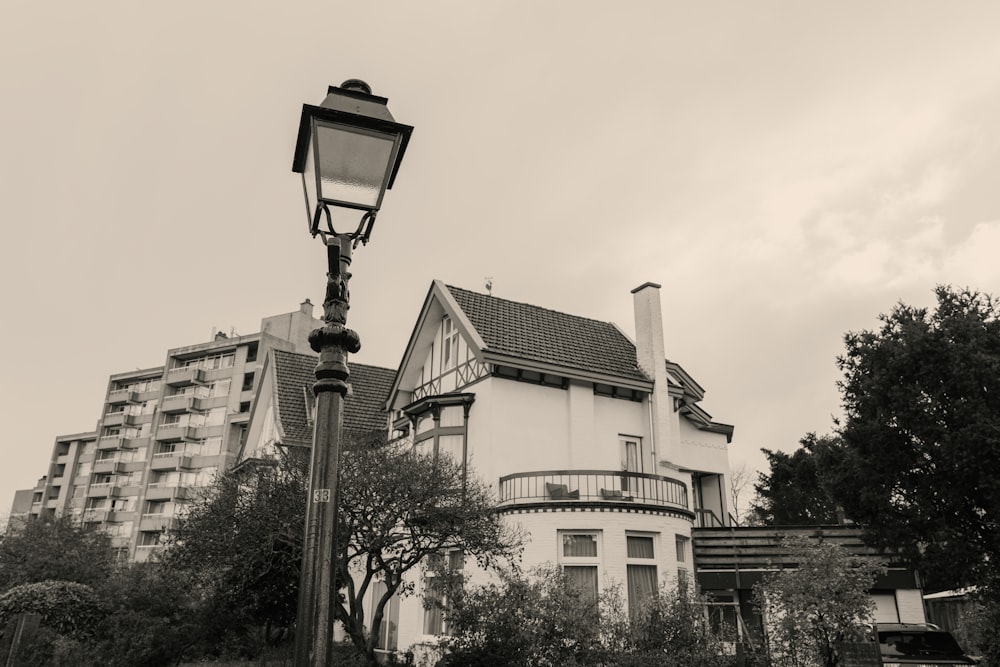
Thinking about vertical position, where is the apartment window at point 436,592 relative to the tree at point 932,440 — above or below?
below

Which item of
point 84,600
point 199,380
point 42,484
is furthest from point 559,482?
point 42,484

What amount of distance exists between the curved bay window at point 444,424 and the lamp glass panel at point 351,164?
681 inches

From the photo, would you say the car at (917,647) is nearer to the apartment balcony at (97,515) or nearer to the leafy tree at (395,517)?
the leafy tree at (395,517)

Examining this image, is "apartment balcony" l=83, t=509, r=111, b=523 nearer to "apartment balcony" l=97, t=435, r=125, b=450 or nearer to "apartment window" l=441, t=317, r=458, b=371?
"apartment balcony" l=97, t=435, r=125, b=450

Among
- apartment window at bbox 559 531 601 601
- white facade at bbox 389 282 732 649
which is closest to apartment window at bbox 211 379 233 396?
white facade at bbox 389 282 732 649

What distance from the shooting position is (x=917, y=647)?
15.3 m

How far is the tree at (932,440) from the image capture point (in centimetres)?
1891

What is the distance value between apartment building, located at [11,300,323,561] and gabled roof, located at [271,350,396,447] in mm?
30176

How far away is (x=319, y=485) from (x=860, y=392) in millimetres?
21991

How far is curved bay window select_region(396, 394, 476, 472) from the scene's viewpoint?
22.0 m

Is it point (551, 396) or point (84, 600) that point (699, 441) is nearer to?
point (551, 396)

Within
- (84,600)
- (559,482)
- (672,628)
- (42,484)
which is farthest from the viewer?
(42,484)

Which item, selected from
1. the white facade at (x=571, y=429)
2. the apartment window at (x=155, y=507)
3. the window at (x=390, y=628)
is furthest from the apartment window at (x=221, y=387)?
the window at (x=390, y=628)

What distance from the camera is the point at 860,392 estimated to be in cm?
2233
